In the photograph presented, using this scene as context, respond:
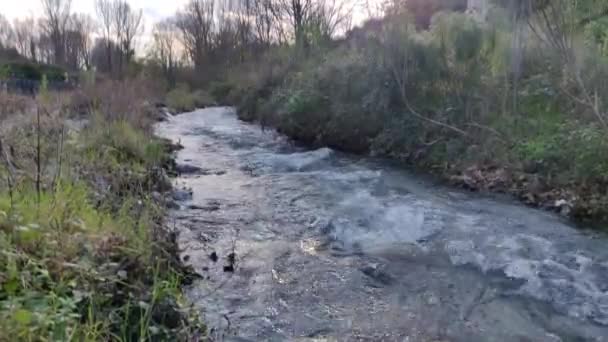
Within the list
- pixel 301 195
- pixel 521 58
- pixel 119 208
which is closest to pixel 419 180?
pixel 301 195

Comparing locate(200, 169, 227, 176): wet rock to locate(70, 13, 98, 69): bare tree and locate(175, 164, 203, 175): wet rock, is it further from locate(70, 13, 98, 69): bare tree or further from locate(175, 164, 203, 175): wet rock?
locate(70, 13, 98, 69): bare tree

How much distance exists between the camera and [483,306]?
4.06m

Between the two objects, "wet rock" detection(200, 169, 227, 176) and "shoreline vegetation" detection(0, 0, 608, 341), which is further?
"wet rock" detection(200, 169, 227, 176)

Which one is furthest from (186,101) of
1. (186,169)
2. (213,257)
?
(213,257)

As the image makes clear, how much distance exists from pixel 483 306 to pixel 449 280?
0.54m

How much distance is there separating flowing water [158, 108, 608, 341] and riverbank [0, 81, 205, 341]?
0.55 meters

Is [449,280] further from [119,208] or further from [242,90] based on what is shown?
[242,90]

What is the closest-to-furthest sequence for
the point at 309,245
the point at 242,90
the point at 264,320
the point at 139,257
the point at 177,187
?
the point at 139,257
the point at 264,320
the point at 309,245
the point at 177,187
the point at 242,90

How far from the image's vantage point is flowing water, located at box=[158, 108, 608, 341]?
12.1 ft

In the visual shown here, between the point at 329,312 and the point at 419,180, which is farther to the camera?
the point at 419,180

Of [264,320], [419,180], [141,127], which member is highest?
[141,127]

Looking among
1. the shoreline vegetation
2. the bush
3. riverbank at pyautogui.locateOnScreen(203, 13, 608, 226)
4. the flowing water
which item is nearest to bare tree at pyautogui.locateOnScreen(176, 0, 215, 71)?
the bush

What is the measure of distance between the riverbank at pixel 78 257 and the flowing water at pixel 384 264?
0.55m

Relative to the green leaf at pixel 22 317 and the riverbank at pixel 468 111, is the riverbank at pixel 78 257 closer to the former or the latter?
the green leaf at pixel 22 317
